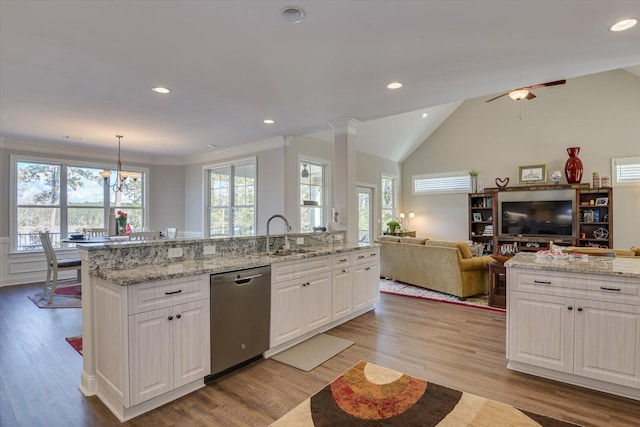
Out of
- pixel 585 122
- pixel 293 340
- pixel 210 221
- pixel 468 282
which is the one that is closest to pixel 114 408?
pixel 293 340

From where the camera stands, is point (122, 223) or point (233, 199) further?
point (233, 199)

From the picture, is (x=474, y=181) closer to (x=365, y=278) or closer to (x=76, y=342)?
(x=365, y=278)

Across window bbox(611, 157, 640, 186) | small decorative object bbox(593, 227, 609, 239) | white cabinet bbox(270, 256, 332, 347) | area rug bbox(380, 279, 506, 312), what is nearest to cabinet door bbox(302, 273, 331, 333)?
white cabinet bbox(270, 256, 332, 347)

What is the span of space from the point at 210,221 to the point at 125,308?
563cm

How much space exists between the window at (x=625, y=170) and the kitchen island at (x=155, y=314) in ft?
24.1

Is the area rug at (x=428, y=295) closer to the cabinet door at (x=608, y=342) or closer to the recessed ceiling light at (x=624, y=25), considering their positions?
the cabinet door at (x=608, y=342)

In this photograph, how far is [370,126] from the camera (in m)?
6.85

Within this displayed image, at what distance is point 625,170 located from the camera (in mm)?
6664

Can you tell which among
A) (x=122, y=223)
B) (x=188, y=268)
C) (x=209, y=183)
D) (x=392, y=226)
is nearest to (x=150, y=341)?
(x=188, y=268)

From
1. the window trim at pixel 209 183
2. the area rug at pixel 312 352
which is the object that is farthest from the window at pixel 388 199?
the area rug at pixel 312 352

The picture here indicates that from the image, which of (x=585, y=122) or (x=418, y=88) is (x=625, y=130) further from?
(x=418, y=88)

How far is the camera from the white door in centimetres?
805

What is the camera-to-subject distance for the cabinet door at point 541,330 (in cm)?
248

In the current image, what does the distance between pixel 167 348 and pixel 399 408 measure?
5.26ft
